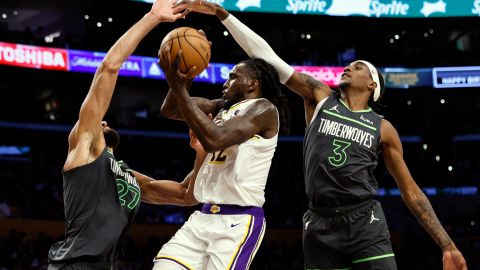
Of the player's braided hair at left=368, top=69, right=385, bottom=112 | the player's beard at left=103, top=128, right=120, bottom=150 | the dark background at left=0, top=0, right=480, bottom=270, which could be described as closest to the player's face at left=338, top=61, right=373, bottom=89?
the player's braided hair at left=368, top=69, right=385, bottom=112

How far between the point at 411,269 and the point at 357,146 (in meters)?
14.5

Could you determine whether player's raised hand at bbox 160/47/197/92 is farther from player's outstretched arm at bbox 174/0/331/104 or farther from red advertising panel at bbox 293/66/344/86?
red advertising panel at bbox 293/66/344/86

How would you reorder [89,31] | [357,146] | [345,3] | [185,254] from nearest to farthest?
[185,254]
[357,146]
[345,3]
[89,31]

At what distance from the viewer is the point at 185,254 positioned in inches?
175

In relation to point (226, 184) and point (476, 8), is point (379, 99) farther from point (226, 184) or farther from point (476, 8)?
point (476, 8)

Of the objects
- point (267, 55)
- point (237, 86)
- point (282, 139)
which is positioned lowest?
point (282, 139)

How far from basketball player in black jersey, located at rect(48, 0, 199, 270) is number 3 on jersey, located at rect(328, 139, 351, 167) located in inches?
60.7

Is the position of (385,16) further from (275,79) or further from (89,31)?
(275,79)

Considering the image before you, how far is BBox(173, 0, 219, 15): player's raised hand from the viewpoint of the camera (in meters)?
4.73

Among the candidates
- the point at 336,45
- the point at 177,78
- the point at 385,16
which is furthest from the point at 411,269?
the point at 177,78

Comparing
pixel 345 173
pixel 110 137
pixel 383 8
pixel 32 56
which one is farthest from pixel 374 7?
pixel 110 137

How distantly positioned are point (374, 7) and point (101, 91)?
1859cm

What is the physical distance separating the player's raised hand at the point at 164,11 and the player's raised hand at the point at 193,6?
0.18ft

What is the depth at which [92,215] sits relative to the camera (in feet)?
14.4
